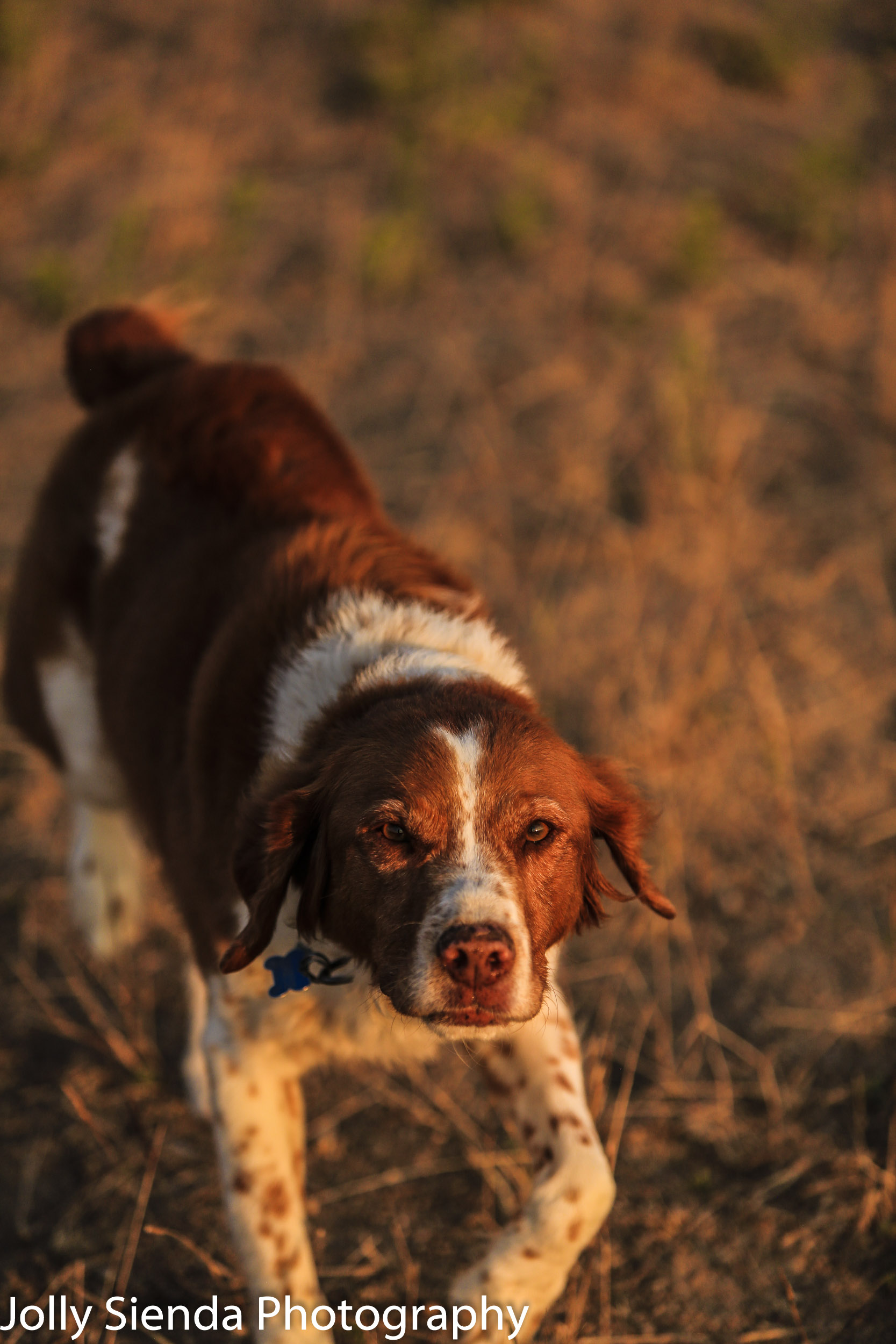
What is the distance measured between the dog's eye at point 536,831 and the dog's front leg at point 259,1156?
0.80 meters

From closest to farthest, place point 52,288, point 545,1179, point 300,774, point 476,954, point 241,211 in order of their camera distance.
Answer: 1. point 476,954
2. point 300,774
3. point 545,1179
4. point 52,288
5. point 241,211

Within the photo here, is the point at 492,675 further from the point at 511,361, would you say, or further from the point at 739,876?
the point at 511,361

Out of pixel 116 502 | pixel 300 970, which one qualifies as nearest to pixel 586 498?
pixel 116 502

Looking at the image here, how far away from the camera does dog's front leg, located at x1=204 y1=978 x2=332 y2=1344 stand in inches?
104

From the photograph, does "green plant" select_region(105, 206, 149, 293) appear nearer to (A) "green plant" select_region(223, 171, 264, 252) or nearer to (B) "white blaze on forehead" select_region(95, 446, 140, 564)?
(A) "green plant" select_region(223, 171, 264, 252)

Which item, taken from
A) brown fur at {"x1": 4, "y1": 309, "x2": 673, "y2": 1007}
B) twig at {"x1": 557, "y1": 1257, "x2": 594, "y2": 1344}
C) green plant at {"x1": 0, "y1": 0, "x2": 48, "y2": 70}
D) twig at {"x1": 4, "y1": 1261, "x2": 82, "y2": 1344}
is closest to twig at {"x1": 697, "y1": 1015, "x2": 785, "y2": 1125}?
twig at {"x1": 557, "y1": 1257, "x2": 594, "y2": 1344}

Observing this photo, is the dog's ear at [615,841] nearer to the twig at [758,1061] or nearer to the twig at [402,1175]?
the twig at [402,1175]

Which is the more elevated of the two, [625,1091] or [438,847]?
[438,847]

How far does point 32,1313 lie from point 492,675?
180cm

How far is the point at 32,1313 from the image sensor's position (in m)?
2.82

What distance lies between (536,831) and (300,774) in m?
0.51

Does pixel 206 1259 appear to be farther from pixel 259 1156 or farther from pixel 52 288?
pixel 52 288

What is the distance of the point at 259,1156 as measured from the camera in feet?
8.91

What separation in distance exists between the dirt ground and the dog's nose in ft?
3.75
